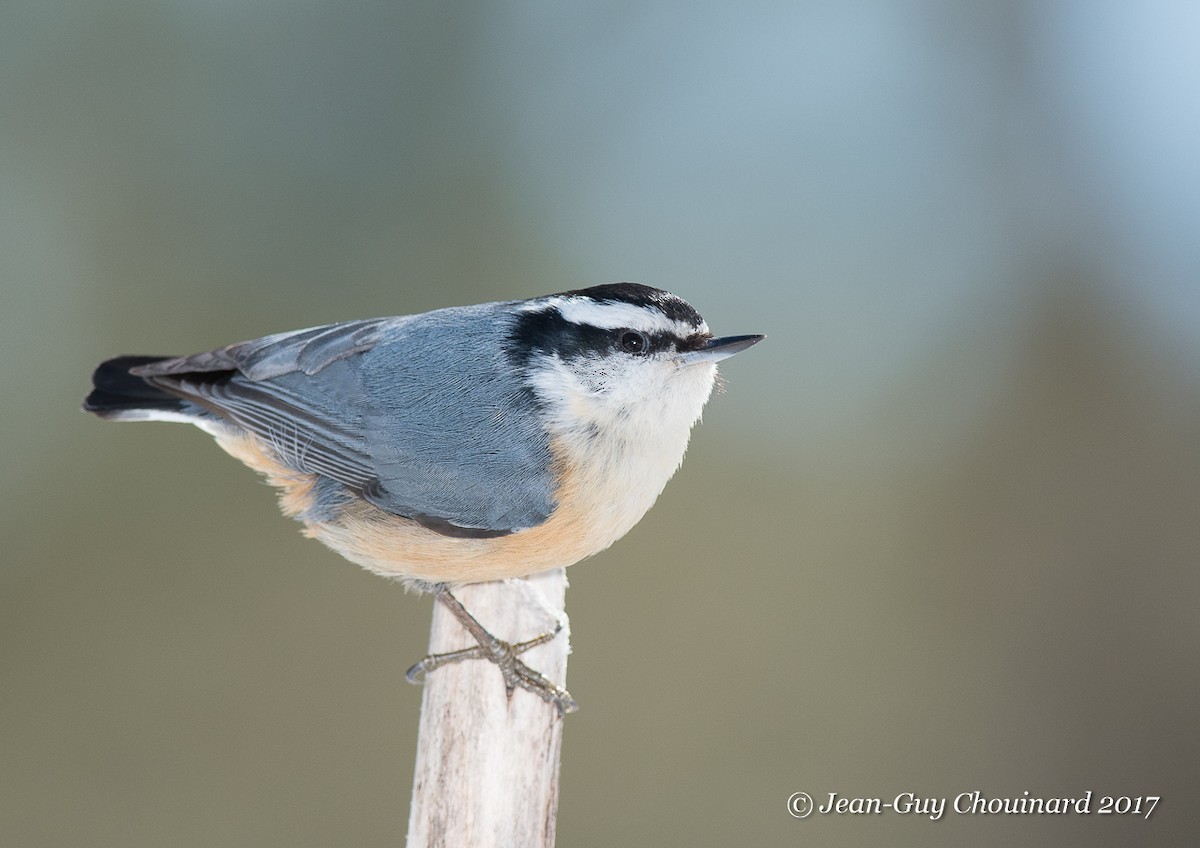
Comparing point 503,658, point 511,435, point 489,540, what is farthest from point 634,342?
point 503,658

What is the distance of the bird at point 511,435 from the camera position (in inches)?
78.7

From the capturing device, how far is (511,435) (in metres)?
2.03

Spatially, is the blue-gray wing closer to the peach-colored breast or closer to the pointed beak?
the peach-colored breast

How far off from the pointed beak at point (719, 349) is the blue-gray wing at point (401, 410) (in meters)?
0.32

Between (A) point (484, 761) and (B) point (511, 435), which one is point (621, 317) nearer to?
(B) point (511, 435)

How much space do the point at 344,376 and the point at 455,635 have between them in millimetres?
604

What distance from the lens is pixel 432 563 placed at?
209 centimetres

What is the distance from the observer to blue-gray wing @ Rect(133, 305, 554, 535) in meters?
2.03

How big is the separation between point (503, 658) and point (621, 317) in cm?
72

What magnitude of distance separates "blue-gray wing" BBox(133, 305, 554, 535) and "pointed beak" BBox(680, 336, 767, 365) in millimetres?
320

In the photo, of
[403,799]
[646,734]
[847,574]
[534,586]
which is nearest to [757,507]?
[847,574]

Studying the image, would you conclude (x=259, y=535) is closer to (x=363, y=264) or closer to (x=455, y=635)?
(x=363, y=264)

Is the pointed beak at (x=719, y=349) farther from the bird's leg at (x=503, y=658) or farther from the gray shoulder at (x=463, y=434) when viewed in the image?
the bird's leg at (x=503, y=658)

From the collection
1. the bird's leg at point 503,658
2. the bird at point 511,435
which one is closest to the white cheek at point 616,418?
the bird at point 511,435
